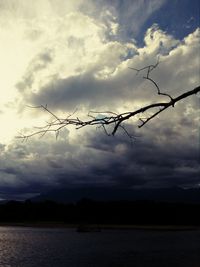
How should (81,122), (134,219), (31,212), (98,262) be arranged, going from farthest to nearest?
(31,212)
(134,219)
(98,262)
(81,122)

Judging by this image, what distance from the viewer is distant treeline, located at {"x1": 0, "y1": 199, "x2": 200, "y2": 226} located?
16588 cm

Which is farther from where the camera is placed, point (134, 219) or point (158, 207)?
point (158, 207)

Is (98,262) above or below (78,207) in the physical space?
below

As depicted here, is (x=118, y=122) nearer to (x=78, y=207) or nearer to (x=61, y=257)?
(x=61, y=257)

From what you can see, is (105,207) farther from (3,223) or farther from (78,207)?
(3,223)

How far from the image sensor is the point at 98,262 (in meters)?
42.4

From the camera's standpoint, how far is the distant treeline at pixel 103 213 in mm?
165875

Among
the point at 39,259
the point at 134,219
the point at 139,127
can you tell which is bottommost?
the point at 139,127

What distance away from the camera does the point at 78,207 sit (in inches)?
7121

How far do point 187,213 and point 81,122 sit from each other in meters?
176

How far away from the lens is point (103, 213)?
172375 millimetres

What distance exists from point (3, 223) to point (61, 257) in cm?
13655

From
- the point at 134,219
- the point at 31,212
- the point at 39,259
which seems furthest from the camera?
the point at 31,212

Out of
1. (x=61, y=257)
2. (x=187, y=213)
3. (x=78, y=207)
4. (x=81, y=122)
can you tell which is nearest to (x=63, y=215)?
(x=78, y=207)
